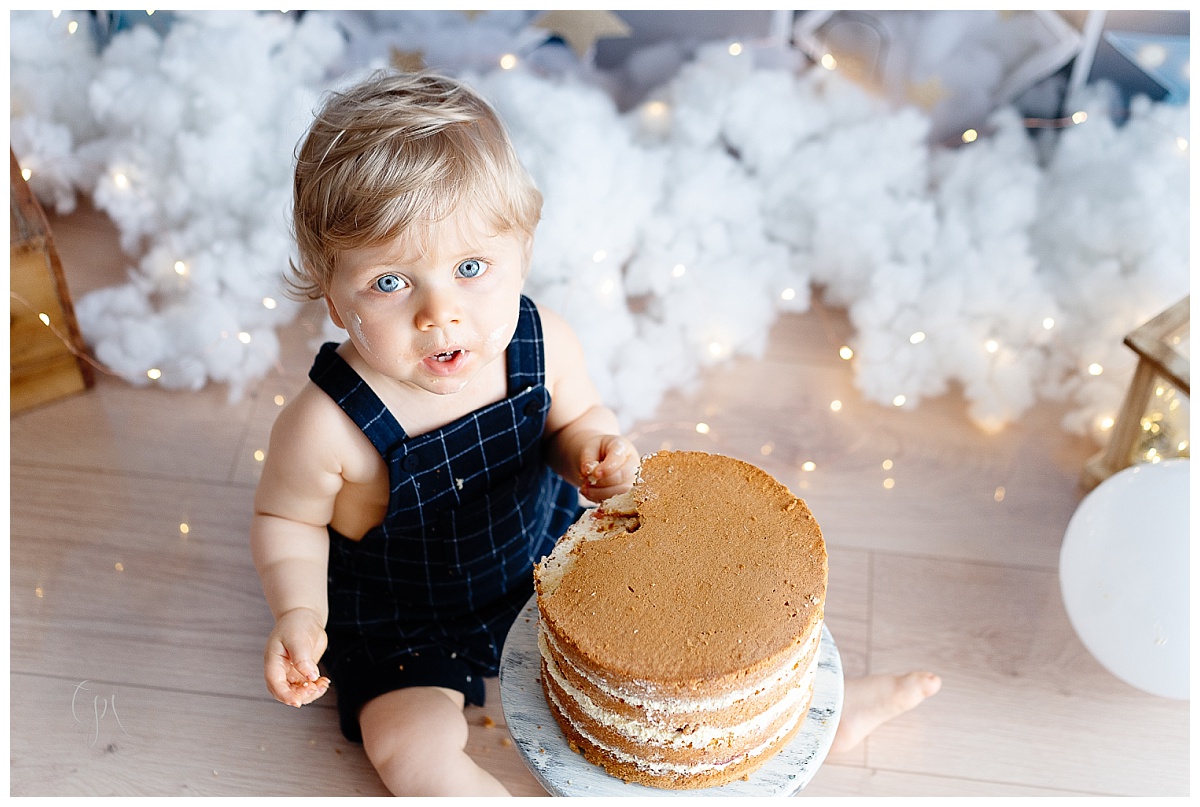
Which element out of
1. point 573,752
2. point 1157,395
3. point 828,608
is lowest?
point 828,608

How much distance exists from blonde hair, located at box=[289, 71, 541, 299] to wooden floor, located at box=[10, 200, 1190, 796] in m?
0.51

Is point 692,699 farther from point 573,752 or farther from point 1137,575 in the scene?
point 1137,575

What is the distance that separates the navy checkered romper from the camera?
106 centimetres

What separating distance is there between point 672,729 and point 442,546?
14.0 inches

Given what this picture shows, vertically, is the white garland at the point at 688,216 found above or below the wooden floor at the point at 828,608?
above

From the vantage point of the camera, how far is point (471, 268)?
94cm

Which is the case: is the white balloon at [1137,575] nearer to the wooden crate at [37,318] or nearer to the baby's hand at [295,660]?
the baby's hand at [295,660]

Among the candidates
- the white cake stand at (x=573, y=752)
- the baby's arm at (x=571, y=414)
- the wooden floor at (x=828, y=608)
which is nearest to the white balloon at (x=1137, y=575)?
the wooden floor at (x=828, y=608)

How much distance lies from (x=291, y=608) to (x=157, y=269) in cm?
69

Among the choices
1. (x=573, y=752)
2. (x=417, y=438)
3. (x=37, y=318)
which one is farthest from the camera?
(x=37, y=318)

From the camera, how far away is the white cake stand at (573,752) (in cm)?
92

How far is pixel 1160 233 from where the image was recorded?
4.75 feet

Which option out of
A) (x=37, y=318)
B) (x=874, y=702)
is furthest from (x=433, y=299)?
(x=37, y=318)

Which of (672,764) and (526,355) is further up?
(526,355)
